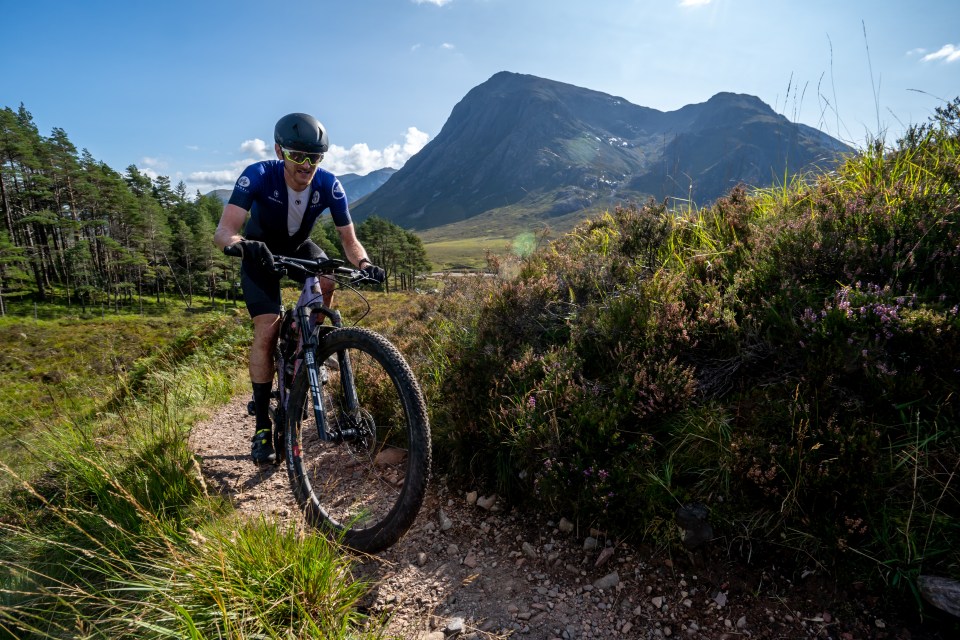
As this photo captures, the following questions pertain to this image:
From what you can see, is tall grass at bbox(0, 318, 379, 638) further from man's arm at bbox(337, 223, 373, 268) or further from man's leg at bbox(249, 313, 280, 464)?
man's arm at bbox(337, 223, 373, 268)

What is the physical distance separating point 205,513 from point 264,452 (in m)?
1.04

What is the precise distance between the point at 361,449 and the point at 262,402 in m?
1.13

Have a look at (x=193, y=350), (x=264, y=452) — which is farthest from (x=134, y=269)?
(x=264, y=452)

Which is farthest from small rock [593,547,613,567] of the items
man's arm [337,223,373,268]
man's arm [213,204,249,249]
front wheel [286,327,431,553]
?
man's arm [213,204,249,249]

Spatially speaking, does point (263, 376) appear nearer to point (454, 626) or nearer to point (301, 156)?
point (301, 156)

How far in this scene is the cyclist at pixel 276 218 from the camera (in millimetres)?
3914

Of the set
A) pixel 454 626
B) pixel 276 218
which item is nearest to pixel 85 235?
Result: pixel 276 218

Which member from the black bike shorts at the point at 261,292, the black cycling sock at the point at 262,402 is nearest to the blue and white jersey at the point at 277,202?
the black bike shorts at the point at 261,292

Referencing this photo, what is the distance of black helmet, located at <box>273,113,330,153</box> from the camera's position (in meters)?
3.86

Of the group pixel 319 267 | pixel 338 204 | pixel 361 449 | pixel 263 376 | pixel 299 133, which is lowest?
pixel 361 449

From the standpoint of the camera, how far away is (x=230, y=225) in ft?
12.6

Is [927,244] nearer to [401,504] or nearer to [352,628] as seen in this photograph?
[401,504]

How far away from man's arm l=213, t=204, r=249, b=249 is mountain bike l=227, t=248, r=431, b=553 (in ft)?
1.64

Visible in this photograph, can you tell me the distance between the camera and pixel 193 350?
11.2 meters
